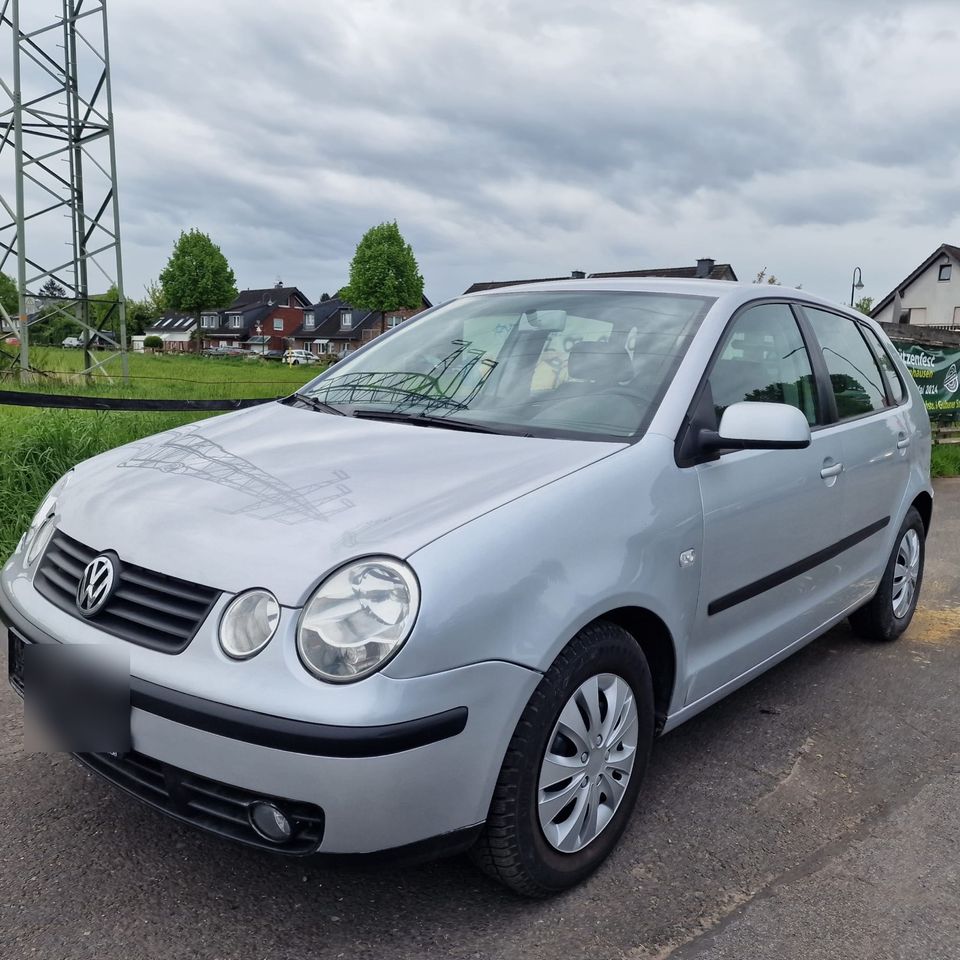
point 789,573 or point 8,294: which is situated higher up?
point 8,294

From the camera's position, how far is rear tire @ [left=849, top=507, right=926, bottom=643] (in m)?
4.16

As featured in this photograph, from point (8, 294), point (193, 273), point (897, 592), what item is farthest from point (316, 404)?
point (193, 273)

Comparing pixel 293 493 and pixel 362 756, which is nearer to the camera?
pixel 362 756

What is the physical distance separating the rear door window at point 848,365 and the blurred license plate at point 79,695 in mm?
2795

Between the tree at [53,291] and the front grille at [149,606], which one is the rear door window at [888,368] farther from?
the tree at [53,291]

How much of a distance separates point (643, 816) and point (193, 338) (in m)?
91.9

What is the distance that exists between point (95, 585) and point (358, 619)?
71 centimetres

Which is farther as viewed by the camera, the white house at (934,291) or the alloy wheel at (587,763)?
the white house at (934,291)

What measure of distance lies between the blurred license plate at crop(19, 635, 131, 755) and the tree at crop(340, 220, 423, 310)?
208ft

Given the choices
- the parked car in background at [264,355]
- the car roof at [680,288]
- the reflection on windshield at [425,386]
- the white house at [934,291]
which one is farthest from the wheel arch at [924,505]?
the parked car in background at [264,355]

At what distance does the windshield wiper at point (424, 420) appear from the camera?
8.72 ft

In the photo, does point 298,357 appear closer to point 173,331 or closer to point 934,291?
point 934,291

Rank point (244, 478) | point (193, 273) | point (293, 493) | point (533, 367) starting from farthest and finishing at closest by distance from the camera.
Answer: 1. point (193, 273)
2. point (533, 367)
3. point (244, 478)
4. point (293, 493)

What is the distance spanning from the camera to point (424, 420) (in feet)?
9.12
